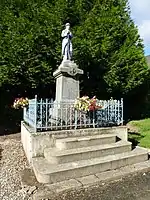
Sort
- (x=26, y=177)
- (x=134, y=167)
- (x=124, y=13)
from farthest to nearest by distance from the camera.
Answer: (x=124, y=13) < (x=134, y=167) < (x=26, y=177)

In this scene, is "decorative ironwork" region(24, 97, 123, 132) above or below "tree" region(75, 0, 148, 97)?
below

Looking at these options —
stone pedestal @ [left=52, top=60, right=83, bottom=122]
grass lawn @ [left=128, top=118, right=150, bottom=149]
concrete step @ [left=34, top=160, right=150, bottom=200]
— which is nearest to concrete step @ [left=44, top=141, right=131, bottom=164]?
concrete step @ [left=34, top=160, right=150, bottom=200]

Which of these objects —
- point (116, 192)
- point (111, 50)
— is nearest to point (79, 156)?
point (116, 192)

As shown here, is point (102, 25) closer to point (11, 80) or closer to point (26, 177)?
point (11, 80)

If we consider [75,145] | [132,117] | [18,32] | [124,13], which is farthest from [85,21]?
[75,145]

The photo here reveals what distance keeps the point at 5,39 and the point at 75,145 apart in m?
8.64

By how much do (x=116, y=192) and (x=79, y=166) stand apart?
105cm

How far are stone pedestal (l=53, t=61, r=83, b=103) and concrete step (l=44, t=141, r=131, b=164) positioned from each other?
2.65m

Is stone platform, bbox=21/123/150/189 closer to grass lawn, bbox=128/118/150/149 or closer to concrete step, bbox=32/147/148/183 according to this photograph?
concrete step, bbox=32/147/148/183

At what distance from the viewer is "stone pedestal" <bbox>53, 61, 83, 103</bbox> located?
8469 millimetres

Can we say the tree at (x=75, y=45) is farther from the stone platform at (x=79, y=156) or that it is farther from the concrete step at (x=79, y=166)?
the concrete step at (x=79, y=166)

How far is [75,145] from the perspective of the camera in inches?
246

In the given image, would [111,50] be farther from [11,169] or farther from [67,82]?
[11,169]

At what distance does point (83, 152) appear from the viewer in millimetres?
5918
